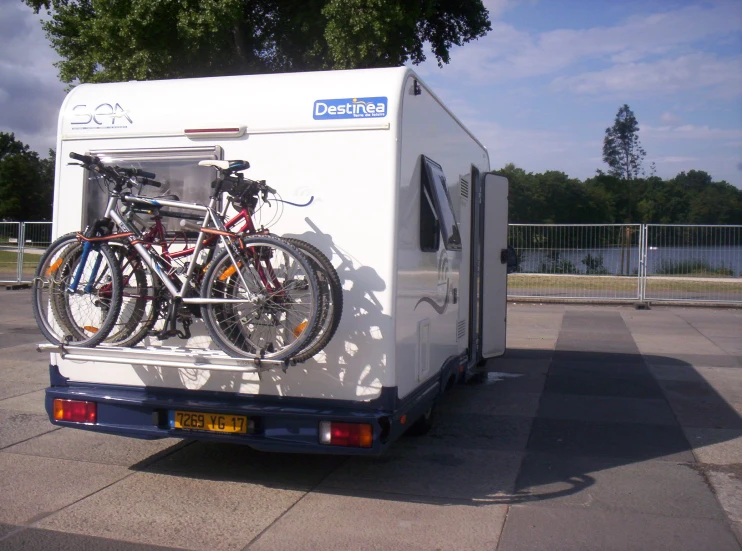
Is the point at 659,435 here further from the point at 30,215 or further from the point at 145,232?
the point at 30,215

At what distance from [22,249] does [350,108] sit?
19.6 meters

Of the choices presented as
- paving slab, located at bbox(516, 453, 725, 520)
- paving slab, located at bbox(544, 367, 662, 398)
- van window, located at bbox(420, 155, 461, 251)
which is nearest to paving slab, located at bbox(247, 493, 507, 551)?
paving slab, located at bbox(516, 453, 725, 520)

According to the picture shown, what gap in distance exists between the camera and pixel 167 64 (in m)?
16.0

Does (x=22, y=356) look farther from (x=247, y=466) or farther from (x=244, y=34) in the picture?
(x=244, y=34)

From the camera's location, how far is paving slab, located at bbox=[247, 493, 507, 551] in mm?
4336

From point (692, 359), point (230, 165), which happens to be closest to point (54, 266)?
point (230, 165)

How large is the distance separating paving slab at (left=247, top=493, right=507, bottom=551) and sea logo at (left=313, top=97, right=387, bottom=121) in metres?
2.54

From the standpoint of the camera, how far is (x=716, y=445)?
21.3ft

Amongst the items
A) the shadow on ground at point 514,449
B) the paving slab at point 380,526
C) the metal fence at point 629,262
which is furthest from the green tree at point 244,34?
the paving slab at point 380,526

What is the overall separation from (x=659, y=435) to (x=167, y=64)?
42.4 ft

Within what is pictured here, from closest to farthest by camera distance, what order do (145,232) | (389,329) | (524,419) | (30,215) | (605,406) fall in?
(389,329)
(145,232)
(524,419)
(605,406)
(30,215)

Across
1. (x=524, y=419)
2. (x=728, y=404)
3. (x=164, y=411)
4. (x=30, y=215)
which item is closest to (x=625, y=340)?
(x=728, y=404)

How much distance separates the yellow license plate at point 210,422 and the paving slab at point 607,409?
3.74m

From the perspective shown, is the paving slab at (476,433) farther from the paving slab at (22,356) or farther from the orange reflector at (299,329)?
the paving slab at (22,356)
